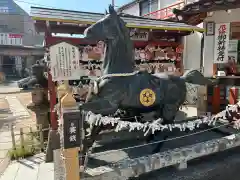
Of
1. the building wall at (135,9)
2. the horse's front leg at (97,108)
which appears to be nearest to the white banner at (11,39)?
the building wall at (135,9)

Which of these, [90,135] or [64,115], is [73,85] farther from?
[64,115]

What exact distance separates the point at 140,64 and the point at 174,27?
1449 mm

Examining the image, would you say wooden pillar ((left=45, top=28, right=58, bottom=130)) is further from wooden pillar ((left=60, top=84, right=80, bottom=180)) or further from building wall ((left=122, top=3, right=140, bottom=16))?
building wall ((left=122, top=3, right=140, bottom=16))

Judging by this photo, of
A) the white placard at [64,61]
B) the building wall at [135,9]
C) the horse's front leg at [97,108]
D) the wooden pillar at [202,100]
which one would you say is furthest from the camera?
the building wall at [135,9]

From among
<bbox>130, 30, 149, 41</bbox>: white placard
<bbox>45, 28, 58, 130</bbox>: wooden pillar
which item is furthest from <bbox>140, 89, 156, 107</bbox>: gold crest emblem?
<bbox>130, 30, 149, 41</bbox>: white placard

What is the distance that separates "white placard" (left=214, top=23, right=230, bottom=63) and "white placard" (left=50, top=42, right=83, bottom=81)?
5.36 m

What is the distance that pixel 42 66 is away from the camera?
6.41 metres

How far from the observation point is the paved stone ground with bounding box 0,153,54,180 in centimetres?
440

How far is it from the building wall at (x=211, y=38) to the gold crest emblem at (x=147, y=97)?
4951mm

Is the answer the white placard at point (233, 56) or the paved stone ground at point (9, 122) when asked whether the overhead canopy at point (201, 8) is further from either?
the paved stone ground at point (9, 122)

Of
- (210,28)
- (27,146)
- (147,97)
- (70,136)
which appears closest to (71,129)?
(70,136)

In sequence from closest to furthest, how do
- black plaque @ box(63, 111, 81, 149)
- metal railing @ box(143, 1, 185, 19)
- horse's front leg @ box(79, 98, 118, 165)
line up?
black plaque @ box(63, 111, 81, 149) → horse's front leg @ box(79, 98, 118, 165) → metal railing @ box(143, 1, 185, 19)

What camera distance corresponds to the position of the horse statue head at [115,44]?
3.38 metres

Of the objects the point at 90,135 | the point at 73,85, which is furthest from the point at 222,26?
the point at 90,135
